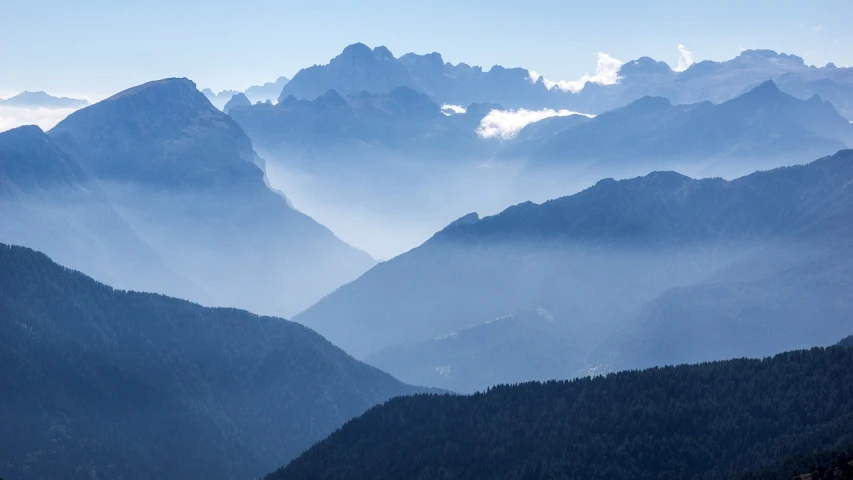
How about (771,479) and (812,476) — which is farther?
(771,479)

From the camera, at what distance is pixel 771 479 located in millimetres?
170000

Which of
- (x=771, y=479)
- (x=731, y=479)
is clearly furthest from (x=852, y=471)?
(x=731, y=479)

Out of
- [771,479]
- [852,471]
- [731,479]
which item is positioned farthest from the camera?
[731,479]

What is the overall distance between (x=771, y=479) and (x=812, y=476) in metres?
19.1

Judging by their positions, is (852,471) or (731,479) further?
(731,479)

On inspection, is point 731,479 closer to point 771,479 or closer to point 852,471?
point 771,479

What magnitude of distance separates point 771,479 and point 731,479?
2257 centimetres

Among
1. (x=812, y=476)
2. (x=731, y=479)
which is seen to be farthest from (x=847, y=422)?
(x=812, y=476)

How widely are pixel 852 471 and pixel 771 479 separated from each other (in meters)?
27.0

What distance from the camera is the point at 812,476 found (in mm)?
151375

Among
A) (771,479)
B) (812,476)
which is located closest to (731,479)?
(771,479)

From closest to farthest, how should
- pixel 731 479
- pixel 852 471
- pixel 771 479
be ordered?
pixel 852 471
pixel 771 479
pixel 731 479

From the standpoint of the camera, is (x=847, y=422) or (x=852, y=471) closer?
(x=852, y=471)

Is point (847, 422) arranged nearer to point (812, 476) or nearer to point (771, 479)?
point (771, 479)
